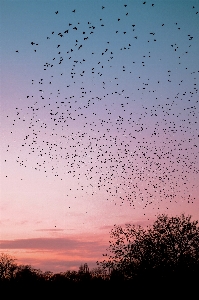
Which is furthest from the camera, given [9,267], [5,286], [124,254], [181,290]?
[9,267]

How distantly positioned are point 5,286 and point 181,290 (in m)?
31.7

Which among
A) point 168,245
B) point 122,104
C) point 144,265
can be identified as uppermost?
point 122,104

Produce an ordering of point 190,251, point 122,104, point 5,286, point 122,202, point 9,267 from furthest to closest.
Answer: point 9,267
point 5,286
point 190,251
point 122,202
point 122,104

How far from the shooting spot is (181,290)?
38.9m

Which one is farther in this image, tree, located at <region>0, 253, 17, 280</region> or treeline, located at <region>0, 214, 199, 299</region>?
tree, located at <region>0, 253, 17, 280</region>

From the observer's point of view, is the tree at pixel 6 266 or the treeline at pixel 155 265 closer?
the treeline at pixel 155 265

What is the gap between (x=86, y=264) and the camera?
323 feet

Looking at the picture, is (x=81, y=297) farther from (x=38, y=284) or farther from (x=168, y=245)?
(x=168, y=245)

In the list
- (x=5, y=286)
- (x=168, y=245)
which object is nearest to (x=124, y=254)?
(x=168, y=245)

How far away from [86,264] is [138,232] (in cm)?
5748

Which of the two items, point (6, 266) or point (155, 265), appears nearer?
point (155, 265)

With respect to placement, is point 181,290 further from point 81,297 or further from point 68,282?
point 68,282

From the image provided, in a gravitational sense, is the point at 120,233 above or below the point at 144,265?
above

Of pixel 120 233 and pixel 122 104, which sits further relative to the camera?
pixel 120 233
